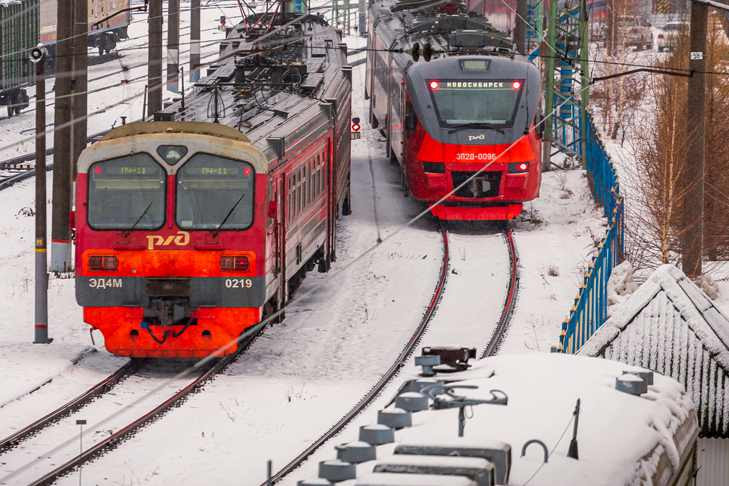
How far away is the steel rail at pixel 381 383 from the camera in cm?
1355

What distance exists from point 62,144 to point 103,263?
6281 millimetres

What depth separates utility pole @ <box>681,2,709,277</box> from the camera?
1858 cm

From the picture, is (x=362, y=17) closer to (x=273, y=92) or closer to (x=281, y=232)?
(x=273, y=92)

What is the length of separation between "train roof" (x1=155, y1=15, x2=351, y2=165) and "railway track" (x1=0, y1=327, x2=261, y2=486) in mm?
2748

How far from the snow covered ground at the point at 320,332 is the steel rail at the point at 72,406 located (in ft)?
0.86

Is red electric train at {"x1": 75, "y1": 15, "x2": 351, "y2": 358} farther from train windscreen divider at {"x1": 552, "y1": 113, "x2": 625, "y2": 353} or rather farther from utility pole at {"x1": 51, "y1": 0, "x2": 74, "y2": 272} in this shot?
utility pole at {"x1": 51, "y1": 0, "x2": 74, "y2": 272}

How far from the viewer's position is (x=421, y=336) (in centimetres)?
1942

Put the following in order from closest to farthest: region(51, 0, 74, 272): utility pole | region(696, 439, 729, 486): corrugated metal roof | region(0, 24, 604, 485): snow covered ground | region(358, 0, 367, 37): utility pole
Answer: region(696, 439, 729, 486): corrugated metal roof, region(0, 24, 604, 485): snow covered ground, region(51, 0, 74, 272): utility pole, region(358, 0, 367, 37): utility pole

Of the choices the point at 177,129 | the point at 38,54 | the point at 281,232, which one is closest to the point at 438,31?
the point at 281,232

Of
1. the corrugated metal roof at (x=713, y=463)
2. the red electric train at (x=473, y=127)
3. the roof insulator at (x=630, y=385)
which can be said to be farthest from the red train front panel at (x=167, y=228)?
the red electric train at (x=473, y=127)

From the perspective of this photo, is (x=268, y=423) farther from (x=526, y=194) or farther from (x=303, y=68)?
(x=526, y=194)

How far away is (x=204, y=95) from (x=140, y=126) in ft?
15.4

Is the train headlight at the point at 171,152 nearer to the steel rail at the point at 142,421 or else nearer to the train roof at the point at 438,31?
the steel rail at the point at 142,421

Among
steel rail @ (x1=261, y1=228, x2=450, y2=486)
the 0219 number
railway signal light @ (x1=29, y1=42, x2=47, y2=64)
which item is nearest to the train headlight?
the 0219 number
